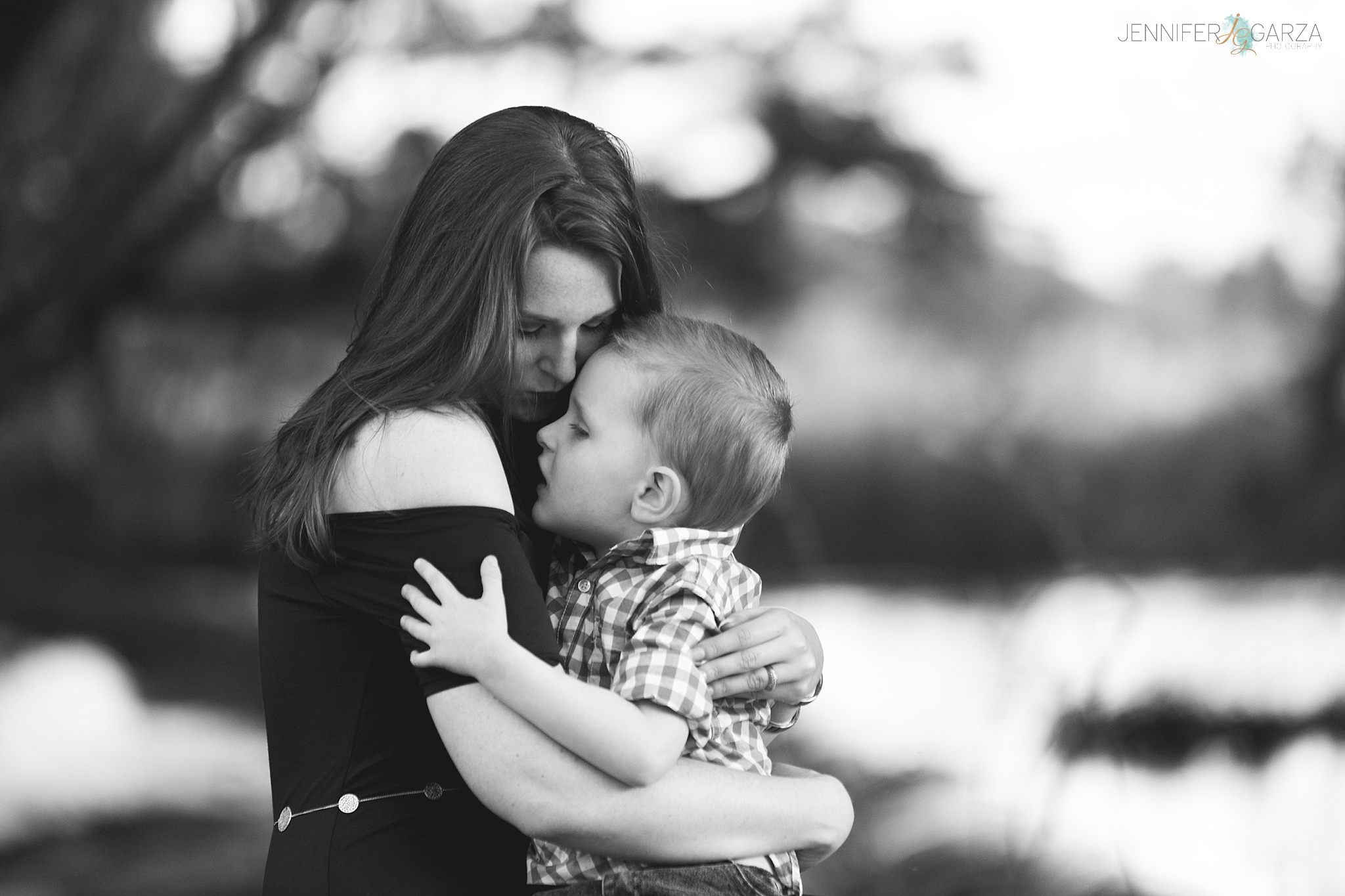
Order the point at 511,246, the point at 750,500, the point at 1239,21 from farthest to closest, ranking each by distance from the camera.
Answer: the point at 1239,21, the point at 750,500, the point at 511,246

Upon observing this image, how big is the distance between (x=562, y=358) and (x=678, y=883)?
0.63 meters

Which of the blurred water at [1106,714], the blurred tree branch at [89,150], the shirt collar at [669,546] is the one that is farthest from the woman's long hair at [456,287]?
the blurred tree branch at [89,150]

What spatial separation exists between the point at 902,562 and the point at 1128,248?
47.9 inches

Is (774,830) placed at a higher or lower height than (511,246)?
lower

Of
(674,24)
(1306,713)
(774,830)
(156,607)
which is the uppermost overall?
(674,24)

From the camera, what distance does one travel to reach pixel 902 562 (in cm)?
400

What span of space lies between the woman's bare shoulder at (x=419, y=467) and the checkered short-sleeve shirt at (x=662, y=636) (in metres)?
0.20

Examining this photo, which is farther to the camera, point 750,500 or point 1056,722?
point 1056,722

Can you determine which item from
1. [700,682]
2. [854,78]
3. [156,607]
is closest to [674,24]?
[854,78]

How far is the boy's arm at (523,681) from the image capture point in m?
1.20

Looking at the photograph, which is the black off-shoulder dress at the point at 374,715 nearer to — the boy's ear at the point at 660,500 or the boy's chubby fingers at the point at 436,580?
the boy's chubby fingers at the point at 436,580

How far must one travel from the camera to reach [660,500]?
1.51 metres

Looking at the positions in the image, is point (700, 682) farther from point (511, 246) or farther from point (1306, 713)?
point (1306, 713)

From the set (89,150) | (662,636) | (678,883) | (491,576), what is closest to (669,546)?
(662,636)
